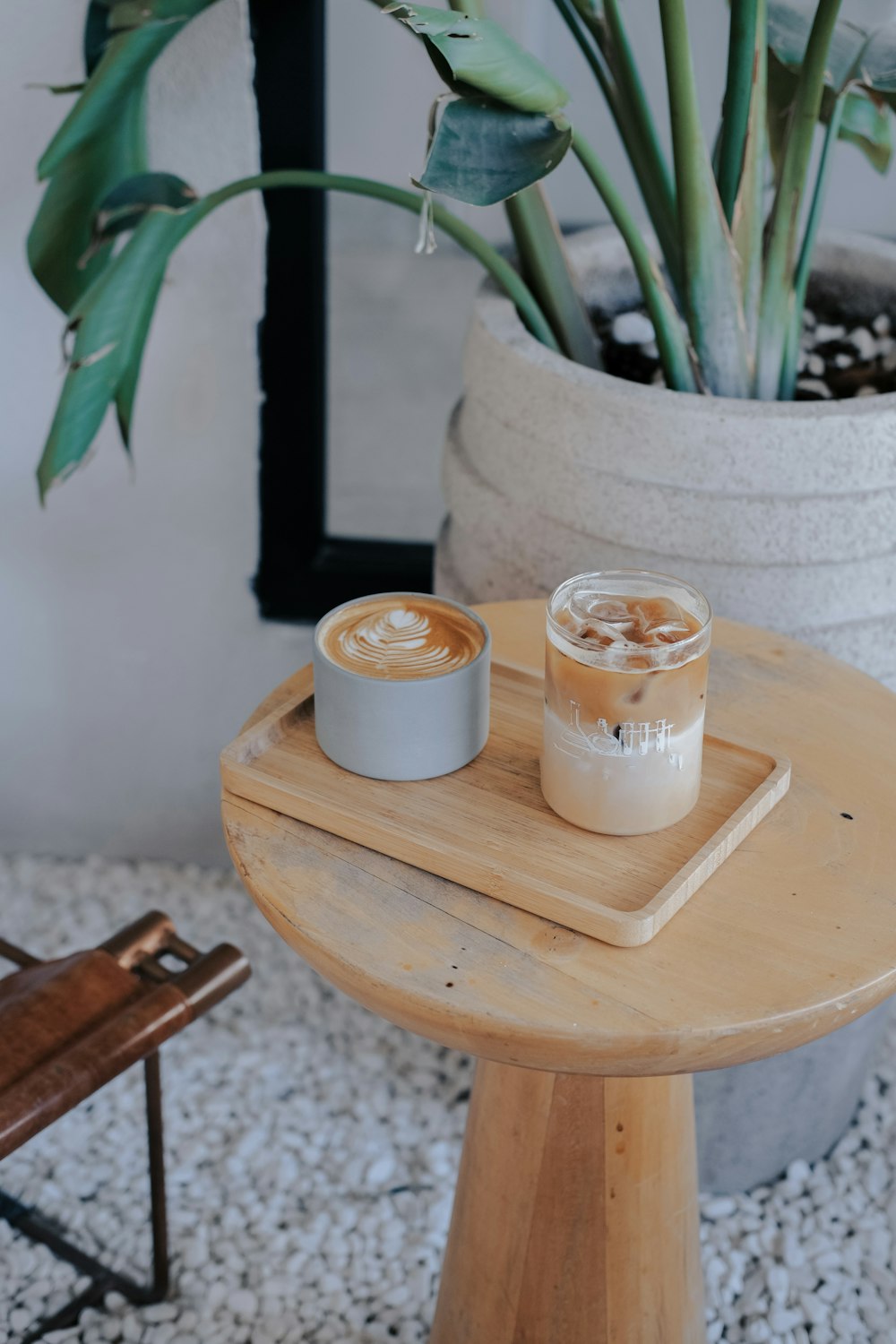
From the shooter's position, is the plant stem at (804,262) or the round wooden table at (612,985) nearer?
the round wooden table at (612,985)

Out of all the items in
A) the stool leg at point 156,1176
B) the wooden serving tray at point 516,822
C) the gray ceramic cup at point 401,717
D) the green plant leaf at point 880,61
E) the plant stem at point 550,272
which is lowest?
the stool leg at point 156,1176

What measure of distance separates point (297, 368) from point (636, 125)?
0.59 meters

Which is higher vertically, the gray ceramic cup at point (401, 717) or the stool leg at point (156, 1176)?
the gray ceramic cup at point (401, 717)

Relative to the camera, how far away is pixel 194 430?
5.59ft

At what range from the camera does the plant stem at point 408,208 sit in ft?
4.13

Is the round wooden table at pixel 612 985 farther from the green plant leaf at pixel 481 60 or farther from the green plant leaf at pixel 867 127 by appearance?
the green plant leaf at pixel 867 127

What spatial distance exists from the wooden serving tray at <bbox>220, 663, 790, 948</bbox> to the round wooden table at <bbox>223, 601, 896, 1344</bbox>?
0.01 m

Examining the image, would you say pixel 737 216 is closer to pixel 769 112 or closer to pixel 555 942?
pixel 769 112

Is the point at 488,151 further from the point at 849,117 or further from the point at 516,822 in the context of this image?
the point at 849,117

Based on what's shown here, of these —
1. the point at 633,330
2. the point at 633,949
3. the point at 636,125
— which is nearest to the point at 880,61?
the point at 636,125

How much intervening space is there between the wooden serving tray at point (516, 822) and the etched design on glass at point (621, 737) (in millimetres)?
67

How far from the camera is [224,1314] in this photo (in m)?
1.36

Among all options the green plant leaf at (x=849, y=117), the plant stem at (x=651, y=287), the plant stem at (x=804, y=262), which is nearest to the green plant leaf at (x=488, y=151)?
the plant stem at (x=651, y=287)

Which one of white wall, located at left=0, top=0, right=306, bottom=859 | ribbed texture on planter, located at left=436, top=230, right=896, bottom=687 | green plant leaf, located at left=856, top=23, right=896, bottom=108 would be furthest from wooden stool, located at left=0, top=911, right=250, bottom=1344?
green plant leaf, located at left=856, top=23, right=896, bottom=108
